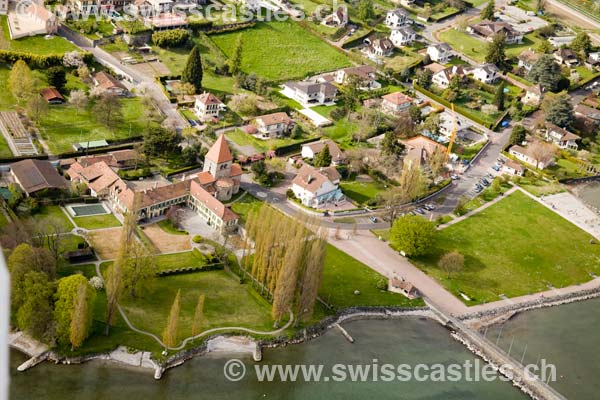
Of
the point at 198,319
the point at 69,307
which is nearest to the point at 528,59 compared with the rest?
the point at 198,319

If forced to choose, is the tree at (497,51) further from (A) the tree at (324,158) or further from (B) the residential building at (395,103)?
(A) the tree at (324,158)

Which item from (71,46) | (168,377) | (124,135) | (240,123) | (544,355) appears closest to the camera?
(168,377)

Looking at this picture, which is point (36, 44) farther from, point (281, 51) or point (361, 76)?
point (361, 76)

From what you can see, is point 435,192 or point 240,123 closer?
point 435,192

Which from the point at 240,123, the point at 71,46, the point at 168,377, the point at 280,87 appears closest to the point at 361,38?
the point at 280,87

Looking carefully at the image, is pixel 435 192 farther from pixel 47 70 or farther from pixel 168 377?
pixel 47 70

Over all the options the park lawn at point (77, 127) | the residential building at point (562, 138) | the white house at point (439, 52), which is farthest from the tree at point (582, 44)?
the park lawn at point (77, 127)

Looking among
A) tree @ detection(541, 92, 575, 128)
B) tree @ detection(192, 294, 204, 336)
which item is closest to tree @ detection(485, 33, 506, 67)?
tree @ detection(541, 92, 575, 128)
